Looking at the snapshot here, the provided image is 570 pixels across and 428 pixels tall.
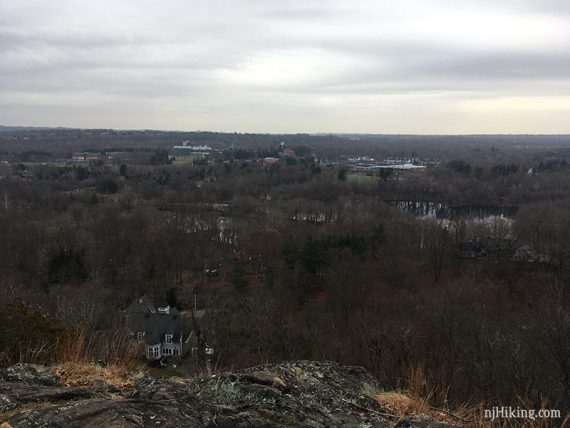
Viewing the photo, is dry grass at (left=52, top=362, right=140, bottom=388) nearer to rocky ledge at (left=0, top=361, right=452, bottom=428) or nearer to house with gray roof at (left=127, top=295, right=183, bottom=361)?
rocky ledge at (left=0, top=361, right=452, bottom=428)

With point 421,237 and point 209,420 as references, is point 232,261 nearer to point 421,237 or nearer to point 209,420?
point 421,237

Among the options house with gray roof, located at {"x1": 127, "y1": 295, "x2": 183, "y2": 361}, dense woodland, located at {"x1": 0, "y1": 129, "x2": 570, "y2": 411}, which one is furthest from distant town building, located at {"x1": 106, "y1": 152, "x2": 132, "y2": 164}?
house with gray roof, located at {"x1": 127, "y1": 295, "x2": 183, "y2": 361}

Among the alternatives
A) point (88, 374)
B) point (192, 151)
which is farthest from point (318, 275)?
point (192, 151)

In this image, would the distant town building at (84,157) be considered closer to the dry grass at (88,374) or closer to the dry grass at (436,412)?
the dry grass at (88,374)

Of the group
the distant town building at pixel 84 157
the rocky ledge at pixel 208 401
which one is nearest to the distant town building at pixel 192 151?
the distant town building at pixel 84 157

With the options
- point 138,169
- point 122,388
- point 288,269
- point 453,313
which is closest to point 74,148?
point 138,169

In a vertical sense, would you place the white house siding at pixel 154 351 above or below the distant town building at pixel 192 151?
below

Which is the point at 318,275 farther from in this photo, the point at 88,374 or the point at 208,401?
Result: the point at 208,401
